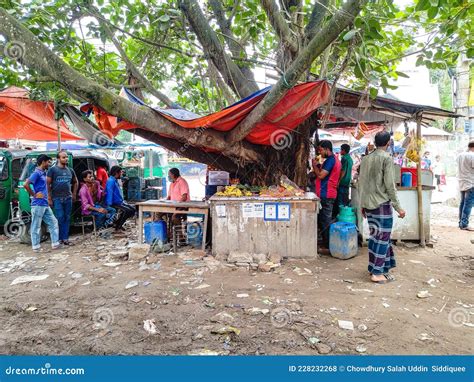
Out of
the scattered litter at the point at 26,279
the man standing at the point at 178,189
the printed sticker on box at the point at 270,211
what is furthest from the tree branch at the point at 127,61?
the scattered litter at the point at 26,279

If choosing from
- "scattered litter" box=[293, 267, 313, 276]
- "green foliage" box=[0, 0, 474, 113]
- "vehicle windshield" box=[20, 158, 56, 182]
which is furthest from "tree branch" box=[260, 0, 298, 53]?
"vehicle windshield" box=[20, 158, 56, 182]

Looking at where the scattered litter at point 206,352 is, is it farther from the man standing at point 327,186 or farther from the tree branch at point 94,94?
the man standing at point 327,186

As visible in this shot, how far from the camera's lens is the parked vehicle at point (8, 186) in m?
7.39

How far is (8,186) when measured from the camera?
746 centimetres

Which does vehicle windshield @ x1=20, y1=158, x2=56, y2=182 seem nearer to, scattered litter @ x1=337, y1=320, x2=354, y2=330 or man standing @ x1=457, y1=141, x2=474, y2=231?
scattered litter @ x1=337, y1=320, x2=354, y2=330

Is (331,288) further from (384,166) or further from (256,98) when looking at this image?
(256,98)

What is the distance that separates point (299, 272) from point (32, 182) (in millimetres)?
5020

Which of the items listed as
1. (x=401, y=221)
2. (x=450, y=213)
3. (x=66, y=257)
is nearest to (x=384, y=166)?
(x=401, y=221)

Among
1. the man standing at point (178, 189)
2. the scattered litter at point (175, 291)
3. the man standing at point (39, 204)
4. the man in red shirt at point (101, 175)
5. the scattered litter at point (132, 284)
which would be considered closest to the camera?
the scattered litter at point (175, 291)

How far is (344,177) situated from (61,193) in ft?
18.5

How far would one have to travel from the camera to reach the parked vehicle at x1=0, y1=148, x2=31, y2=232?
291 inches

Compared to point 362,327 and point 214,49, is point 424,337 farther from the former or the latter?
point 214,49

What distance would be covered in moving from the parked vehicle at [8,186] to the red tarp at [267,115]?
3764mm

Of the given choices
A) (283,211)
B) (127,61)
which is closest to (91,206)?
(127,61)
